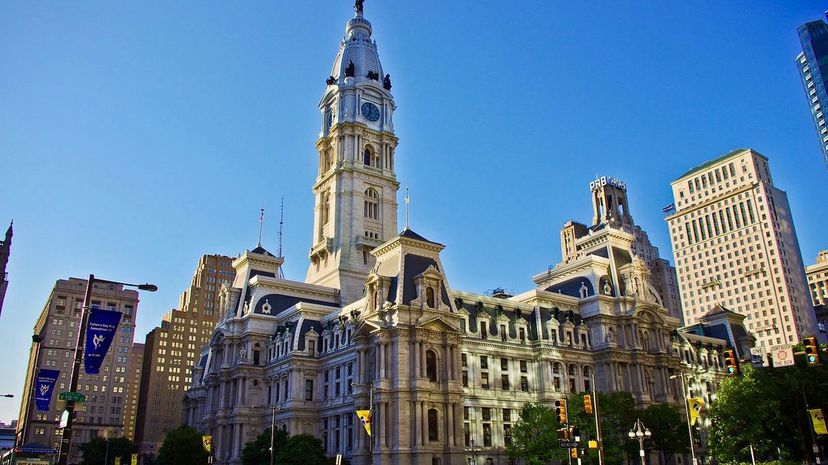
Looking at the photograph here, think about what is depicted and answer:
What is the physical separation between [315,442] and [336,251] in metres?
47.1

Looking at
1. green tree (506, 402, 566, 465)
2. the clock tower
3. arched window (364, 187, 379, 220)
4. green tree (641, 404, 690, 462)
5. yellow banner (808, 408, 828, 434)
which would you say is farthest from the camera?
arched window (364, 187, 379, 220)

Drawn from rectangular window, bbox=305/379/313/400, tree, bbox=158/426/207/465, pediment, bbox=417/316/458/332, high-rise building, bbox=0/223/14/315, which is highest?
high-rise building, bbox=0/223/14/315

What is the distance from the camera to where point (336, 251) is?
121938mm

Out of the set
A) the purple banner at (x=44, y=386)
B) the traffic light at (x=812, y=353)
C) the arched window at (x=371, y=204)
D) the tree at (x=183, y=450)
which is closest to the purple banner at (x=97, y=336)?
the purple banner at (x=44, y=386)

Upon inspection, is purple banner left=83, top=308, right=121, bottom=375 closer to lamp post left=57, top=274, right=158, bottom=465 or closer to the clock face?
lamp post left=57, top=274, right=158, bottom=465

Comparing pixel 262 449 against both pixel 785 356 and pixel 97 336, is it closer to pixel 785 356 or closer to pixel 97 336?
pixel 97 336

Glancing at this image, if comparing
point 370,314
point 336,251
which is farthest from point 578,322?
point 336,251

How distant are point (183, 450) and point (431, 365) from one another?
36.7 m

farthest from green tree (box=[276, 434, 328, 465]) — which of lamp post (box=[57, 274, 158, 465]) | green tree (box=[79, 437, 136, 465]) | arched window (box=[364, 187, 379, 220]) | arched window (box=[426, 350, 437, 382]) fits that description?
arched window (box=[364, 187, 379, 220])

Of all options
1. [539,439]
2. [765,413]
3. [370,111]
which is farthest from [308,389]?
[370,111]

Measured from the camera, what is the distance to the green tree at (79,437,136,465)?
4626 inches

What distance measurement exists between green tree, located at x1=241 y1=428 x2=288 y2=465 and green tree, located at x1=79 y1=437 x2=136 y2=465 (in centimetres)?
4448

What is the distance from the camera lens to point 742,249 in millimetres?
177375

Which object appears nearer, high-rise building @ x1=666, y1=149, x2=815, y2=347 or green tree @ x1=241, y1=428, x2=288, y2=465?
green tree @ x1=241, y1=428, x2=288, y2=465
